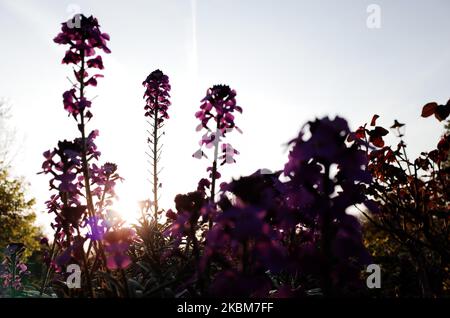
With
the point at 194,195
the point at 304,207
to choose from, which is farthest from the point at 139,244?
the point at 304,207

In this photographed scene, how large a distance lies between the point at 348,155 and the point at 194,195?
1185 millimetres

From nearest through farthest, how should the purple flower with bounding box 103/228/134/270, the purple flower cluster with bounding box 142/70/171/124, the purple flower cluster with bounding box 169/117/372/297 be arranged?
the purple flower cluster with bounding box 169/117/372/297 → the purple flower with bounding box 103/228/134/270 → the purple flower cluster with bounding box 142/70/171/124

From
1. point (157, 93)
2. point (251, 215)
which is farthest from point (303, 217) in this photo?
point (157, 93)

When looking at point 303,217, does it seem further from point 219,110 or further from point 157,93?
point 157,93

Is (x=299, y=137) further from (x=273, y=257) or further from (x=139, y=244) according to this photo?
(x=139, y=244)

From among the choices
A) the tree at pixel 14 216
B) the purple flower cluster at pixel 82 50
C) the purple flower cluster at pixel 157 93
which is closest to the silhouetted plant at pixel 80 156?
the purple flower cluster at pixel 82 50

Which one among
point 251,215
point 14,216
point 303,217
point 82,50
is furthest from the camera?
point 14,216

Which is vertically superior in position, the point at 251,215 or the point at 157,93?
the point at 157,93

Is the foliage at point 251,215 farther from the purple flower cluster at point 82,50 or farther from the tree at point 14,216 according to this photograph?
the tree at point 14,216

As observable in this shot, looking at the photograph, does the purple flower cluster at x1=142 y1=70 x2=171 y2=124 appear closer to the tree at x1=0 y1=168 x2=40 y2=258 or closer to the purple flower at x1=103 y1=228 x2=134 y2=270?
the purple flower at x1=103 y1=228 x2=134 y2=270

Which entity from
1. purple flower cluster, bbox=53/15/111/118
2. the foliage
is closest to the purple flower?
the foliage

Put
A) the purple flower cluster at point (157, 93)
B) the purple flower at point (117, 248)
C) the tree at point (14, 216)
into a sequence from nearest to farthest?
the purple flower at point (117, 248) < the purple flower cluster at point (157, 93) < the tree at point (14, 216)
